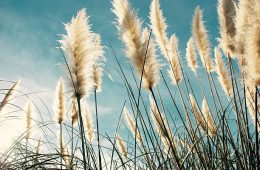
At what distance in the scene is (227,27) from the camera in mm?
4188

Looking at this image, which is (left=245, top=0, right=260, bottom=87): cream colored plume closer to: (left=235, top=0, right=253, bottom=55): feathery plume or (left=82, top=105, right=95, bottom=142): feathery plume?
(left=235, top=0, right=253, bottom=55): feathery plume

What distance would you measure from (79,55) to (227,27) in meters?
1.64

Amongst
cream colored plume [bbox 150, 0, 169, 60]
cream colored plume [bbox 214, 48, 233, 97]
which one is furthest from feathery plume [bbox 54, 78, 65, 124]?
cream colored plume [bbox 214, 48, 233, 97]

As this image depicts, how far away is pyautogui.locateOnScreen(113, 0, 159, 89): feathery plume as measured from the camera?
13.3ft

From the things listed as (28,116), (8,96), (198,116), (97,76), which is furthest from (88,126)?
(198,116)

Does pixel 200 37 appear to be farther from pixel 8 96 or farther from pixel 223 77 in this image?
pixel 8 96

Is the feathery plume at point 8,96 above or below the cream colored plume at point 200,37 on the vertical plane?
below

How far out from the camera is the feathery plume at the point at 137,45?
4.04 meters

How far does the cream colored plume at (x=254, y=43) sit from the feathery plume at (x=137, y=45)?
4.27ft

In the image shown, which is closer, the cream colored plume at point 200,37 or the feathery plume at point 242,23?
the feathery plume at point 242,23

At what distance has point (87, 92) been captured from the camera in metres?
3.85

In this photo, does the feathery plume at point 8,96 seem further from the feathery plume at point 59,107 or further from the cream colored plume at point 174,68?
the cream colored plume at point 174,68

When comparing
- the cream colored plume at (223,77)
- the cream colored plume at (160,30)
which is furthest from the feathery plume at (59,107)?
the cream colored plume at (223,77)

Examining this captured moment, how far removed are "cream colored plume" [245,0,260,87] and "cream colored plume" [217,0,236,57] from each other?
1239mm
